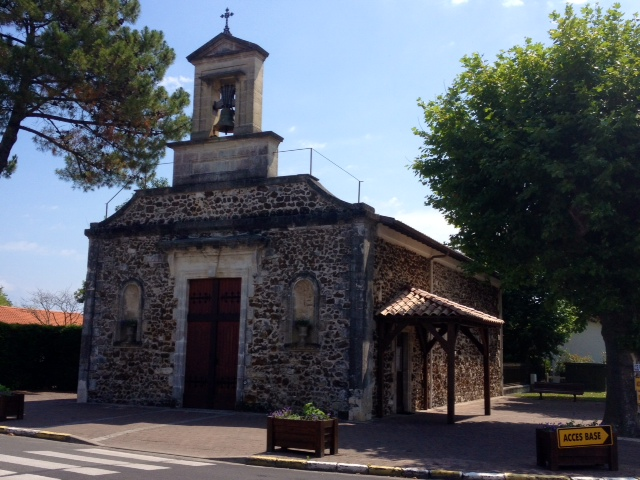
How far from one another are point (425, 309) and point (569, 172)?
4.37 metres

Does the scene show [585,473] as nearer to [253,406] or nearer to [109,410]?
[253,406]

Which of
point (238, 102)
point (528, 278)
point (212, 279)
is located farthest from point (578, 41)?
point (212, 279)

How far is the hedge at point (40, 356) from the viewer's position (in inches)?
900

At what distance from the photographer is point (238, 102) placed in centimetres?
1723

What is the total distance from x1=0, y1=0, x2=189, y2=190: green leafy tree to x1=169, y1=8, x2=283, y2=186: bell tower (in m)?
3.79

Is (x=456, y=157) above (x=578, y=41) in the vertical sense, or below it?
below

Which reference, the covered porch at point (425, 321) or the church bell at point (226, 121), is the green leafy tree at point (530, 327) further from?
the church bell at point (226, 121)

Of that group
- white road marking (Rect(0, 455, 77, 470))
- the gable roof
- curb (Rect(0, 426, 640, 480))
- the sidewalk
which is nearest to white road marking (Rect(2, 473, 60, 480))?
white road marking (Rect(0, 455, 77, 470))

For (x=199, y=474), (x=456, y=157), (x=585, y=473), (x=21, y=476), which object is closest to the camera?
(x=21, y=476)

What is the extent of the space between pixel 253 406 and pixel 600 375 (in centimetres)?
2222

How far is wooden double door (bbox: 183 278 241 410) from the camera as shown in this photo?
16.5m

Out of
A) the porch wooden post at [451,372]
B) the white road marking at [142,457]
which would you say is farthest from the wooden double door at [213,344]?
the white road marking at [142,457]

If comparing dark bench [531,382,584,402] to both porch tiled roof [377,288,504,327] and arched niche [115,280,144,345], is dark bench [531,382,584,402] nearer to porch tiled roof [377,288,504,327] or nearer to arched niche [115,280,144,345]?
porch tiled roof [377,288,504,327]

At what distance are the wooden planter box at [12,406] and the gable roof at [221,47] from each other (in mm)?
9206
